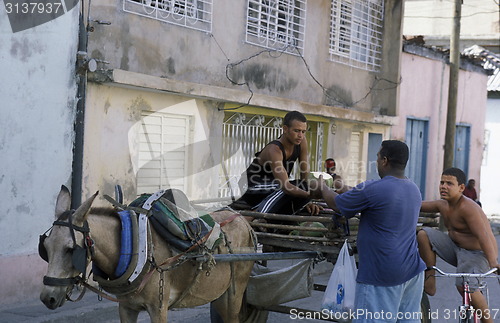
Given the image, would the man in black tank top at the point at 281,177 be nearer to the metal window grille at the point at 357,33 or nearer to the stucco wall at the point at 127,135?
the stucco wall at the point at 127,135

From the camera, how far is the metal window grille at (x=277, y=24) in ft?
37.6

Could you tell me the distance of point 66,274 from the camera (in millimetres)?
4074

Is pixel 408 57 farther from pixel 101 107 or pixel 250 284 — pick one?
pixel 250 284

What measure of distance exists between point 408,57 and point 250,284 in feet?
36.8

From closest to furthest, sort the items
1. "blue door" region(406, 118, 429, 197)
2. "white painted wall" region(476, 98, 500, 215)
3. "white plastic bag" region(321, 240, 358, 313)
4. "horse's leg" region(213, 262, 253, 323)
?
1. "white plastic bag" region(321, 240, 358, 313)
2. "horse's leg" region(213, 262, 253, 323)
3. "blue door" region(406, 118, 429, 197)
4. "white painted wall" region(476, 98, 500, 215)

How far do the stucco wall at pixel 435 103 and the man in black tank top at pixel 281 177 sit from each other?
10.1 m

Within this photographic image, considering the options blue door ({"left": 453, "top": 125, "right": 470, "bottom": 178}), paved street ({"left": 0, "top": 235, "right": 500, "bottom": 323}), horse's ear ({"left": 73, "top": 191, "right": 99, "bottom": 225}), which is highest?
blue door ({"left": 453, "top": 125, "right": 470, "bottom": 178})

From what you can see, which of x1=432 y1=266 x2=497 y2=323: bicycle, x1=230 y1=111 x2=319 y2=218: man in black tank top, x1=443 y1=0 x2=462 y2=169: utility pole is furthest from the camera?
x1=443 y1=0 x2=462 y2=169: utility pole

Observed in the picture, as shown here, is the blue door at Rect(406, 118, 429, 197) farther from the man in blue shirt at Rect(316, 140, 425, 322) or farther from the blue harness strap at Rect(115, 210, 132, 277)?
the blue harness strap at Rect(115, 210, 132, 277)

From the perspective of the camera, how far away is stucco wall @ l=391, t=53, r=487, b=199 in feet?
53.3

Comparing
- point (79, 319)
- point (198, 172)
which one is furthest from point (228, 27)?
point (79, 319)

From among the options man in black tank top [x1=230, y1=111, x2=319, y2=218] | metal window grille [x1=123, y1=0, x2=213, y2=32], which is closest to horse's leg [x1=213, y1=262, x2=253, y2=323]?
man in black tank top [x1=230, y1=111, x2=319, y2=218]

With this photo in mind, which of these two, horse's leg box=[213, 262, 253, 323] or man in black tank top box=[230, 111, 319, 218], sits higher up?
man in black tank top box=[230, 111, 319, 218]

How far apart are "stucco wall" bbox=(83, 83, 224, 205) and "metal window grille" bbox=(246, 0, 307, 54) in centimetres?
181
